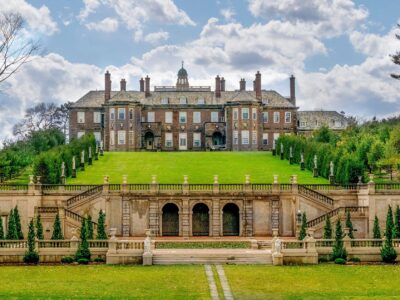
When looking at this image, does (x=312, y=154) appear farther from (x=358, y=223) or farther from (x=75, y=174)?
(x=75, y=174)

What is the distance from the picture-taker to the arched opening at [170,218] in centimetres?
5712

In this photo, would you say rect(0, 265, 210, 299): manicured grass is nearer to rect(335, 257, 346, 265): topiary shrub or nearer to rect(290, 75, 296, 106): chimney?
rect(335, 257, 346, 265): topiary shrub

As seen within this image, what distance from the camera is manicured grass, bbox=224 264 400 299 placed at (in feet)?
98.4

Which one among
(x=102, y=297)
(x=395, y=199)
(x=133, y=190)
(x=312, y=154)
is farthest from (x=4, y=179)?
(x=102, y=297)

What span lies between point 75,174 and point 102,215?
18.6 meters

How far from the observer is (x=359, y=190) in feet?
186

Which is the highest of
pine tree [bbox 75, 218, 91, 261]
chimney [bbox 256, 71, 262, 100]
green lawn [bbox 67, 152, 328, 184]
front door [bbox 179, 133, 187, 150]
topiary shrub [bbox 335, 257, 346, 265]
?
chimney [bbox 256, 71, 262, 100]

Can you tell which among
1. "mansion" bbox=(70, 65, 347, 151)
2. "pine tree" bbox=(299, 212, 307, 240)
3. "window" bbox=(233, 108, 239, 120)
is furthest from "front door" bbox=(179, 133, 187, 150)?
"pine tree" bbox=(299, 212, 307, 240)

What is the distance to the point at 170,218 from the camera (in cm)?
5731

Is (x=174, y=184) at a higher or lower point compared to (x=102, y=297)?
higher

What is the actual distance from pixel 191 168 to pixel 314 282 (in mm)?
39661

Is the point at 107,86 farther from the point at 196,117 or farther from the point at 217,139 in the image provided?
the point at 217,139

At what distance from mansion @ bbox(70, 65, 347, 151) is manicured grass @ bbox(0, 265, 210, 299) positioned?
206 feet

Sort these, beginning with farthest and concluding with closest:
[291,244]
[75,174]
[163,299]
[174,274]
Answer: [75,174]
[291,244]
[174,274]
[163,299]
